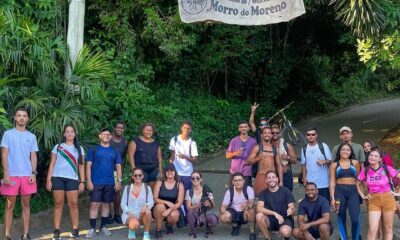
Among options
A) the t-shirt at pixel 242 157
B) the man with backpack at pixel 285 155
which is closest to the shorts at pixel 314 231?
the man with backpack at pixel 285 155

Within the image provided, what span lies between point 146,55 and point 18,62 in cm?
600

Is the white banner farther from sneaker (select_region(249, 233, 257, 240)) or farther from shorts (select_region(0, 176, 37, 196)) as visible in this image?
shorts (select_region(0, 176, 37, 196))

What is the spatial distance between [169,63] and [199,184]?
24.7 feet

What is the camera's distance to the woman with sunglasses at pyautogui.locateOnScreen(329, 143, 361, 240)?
23.6 ft

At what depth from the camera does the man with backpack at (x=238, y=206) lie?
7695 millimetres

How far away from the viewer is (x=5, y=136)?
7027 mm

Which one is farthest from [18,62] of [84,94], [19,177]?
[19,177]

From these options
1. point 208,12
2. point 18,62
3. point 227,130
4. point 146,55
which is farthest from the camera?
point 227,130

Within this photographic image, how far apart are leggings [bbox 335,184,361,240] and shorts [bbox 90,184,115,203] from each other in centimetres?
317

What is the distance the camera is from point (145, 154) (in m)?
8.12

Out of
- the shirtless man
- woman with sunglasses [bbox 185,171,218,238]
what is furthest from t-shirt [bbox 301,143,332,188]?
woman with sunglasses [bbox 185,171,218,238]

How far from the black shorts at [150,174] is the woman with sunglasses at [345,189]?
8.70ft

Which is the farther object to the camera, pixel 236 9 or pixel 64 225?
pixel 236 9

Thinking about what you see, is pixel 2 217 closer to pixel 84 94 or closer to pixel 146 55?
pixel 84 94
